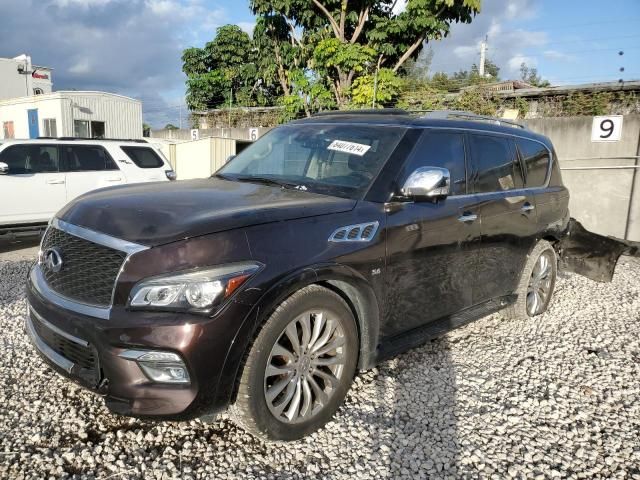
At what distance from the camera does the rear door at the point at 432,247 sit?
3.21m

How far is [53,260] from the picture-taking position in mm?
2762

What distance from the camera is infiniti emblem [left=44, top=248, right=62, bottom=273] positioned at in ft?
8.86

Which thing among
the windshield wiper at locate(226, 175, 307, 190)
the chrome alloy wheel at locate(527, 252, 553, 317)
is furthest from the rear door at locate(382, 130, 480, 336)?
the chrome alloy wheel at locate(527, 252, 553, 317)

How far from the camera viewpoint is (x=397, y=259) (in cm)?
317

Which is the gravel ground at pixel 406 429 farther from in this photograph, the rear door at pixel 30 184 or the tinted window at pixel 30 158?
the tinted window at pixel 30 158

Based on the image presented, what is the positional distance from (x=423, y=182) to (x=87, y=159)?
24.9ft

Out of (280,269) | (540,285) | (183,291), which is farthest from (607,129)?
(183,291)

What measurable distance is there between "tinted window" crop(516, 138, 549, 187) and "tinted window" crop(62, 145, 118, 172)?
715cm

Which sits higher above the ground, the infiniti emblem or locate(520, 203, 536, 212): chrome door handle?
locate(520, 203, 536, 212): chrome door handle

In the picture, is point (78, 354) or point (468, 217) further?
point (468, 217)

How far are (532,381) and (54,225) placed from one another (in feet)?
11.5

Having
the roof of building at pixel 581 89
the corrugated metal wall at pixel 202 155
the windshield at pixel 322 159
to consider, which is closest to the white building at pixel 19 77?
the corrugated metal wall at pixel 202 155

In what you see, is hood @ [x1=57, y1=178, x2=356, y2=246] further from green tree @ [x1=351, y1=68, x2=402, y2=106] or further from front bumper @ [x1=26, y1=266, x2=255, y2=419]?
green tree @ [x1=351, y1=68, x2=402, y2=106]

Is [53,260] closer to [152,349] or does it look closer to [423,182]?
[152,349]
